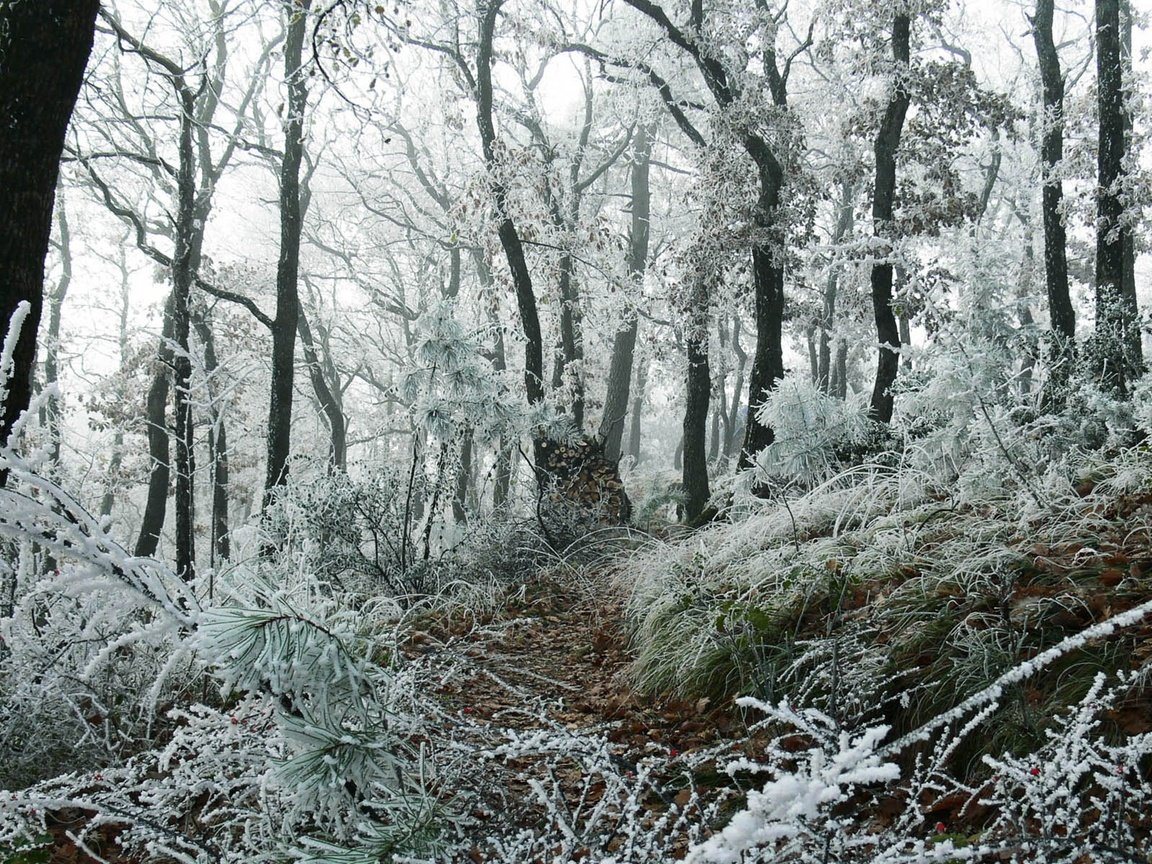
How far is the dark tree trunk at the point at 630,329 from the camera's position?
1634cm

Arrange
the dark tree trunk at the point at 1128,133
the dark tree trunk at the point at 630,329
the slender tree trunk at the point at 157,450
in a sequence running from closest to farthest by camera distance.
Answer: the dark tree trunk at the point at 1128,133, the slender tree trunk at the point at 157,450, the dark tree trunk at the point at 630,329

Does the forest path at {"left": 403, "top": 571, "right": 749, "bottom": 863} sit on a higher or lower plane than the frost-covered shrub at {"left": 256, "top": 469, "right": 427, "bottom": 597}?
lower

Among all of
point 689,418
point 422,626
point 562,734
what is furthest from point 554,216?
point 562,734

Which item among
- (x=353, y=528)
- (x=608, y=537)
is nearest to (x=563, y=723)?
(x=353, y=528)

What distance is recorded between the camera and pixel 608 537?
8148 millimetres

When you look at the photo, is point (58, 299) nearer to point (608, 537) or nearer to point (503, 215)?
point (503, 215)

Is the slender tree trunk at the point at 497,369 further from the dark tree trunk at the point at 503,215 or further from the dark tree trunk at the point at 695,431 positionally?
the dark tree trunk at the point at 695,431

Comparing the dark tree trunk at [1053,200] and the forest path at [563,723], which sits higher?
the dark tree trunk at [1053,200]

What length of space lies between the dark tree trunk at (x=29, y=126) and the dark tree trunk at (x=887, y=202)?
889 centimetres

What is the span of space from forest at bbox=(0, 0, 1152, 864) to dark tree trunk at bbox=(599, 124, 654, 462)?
20 centimetres

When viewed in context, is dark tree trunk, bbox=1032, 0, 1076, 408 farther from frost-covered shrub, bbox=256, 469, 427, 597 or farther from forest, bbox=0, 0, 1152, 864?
frost-covered shrub, bbox=256, 469, 427, 597

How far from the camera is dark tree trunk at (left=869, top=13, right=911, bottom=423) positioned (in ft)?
33.5

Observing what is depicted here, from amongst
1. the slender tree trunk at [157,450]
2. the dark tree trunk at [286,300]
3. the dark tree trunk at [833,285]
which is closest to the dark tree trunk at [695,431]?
the dark tree trunk at [286,300]

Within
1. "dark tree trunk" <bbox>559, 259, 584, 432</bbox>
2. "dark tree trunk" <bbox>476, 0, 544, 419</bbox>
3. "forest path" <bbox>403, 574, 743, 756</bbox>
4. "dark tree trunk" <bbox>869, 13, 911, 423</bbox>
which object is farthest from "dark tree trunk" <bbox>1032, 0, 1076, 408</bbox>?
"forest path" <bbox>403, 574, 743, 756</bbox>
